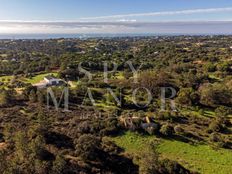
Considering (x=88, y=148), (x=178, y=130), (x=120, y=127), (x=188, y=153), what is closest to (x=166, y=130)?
(x=178, y=130)

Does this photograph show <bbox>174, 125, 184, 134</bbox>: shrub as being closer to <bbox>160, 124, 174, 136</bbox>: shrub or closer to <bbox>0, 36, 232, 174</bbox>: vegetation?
<bbox>0, 36, 232, 174</bbox>: vegetation

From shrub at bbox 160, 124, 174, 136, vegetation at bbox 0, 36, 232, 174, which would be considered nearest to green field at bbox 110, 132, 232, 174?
vegetation at bbox 0, 36, 232, 174

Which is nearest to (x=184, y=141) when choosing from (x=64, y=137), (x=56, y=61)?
(x=64, y=137)

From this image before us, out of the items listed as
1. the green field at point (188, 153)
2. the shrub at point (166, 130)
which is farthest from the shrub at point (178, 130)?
the green field at point (188, 153)

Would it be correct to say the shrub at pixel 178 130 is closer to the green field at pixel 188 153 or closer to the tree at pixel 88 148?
the green field at pixel 188 153

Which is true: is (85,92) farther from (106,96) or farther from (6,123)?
(6,123)

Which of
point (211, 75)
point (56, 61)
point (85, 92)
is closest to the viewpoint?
point (85, 92)

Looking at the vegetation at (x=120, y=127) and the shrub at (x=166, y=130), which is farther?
the shrub at (x=166, y=130)

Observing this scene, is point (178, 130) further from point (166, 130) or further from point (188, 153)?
point (188, 153)
